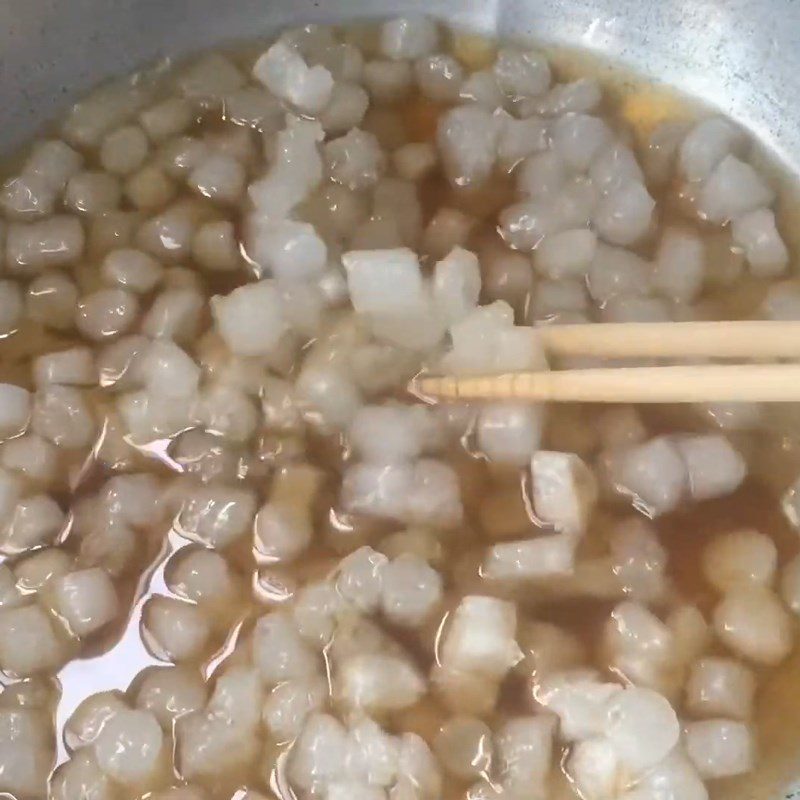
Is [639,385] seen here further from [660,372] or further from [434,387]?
[434,387]

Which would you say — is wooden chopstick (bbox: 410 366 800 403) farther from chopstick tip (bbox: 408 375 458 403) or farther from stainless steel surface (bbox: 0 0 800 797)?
stainless steel surface (bbox: 0 0 800 797)

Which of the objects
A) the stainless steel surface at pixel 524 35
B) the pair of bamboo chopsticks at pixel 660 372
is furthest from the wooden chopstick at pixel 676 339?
the stainless steel surface at pixel 524 35

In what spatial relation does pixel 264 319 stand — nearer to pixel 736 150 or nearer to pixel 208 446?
pixel 208 446

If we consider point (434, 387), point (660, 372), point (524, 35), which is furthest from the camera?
point (524, 35)

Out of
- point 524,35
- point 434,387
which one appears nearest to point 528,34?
point 524,35

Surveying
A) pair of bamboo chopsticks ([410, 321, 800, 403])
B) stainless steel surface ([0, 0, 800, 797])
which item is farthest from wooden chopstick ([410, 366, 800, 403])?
stainless steel surface ([0, 0, 800, 797])

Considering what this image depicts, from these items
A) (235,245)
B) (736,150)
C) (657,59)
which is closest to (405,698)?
(235,245)
